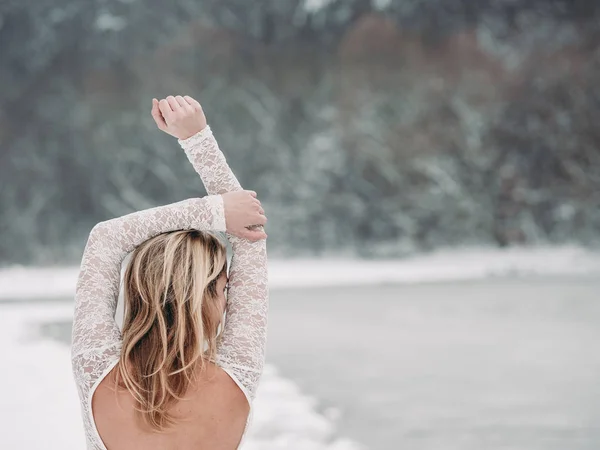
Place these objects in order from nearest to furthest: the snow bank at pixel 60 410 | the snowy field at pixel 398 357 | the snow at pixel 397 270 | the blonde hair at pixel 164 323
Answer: the blonde hair at pixel 164 323 → the snow bank at pixel 60 410 → the snowy field at pixel 398 357 → the snow at pixel 397 270

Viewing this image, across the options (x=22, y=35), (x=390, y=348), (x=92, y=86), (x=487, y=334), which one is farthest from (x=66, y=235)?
(x=487, y=334)

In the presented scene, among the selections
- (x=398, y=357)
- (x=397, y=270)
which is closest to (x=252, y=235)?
(x=398, y=357)

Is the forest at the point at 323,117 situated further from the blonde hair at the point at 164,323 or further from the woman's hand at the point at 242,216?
the blonde hair at the point at 164,323

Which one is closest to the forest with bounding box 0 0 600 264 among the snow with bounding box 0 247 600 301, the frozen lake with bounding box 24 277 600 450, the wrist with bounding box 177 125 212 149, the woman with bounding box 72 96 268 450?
the snow with bounding box 0 247 600 301

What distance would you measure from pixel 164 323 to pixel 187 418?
0.13 metres

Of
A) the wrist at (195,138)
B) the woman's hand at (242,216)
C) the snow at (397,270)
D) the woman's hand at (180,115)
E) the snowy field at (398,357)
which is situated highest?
the snow at (397,270)

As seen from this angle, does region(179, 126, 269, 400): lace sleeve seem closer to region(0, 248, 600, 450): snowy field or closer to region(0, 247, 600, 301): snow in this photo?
region(0, 248, 600, 450): snowy field

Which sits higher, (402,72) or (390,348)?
(402,72)

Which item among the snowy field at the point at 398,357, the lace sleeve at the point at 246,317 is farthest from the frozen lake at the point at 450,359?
the lace sleeve at the point at 246,317

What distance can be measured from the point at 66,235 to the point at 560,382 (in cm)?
334

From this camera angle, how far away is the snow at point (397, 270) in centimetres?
504

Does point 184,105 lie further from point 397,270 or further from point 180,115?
point 397,270

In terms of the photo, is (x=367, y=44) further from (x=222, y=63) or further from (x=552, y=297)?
(x=552, y=297)

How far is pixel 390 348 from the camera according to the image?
4.14 meters
